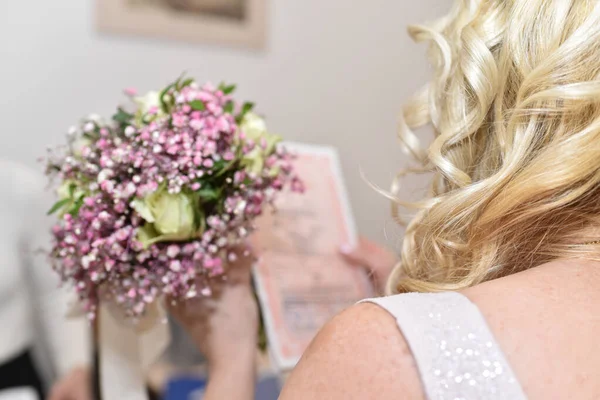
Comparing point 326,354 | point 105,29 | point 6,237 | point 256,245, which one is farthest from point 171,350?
point 326,354

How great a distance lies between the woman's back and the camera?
1.96 feet

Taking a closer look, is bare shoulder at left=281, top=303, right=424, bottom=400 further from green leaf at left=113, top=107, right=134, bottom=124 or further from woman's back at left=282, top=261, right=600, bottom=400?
green leaf at left=113, top=107, right=134, bottom=124

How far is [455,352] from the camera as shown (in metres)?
0.61

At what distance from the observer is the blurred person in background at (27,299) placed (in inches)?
67.3

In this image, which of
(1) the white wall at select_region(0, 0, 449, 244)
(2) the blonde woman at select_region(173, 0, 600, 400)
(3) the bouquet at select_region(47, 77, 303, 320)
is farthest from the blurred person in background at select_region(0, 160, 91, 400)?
(2) the blonde woman at select_region(173, 0, 600, 400)

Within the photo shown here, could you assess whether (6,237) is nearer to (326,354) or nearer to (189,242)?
(189,242)

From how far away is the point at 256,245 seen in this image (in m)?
1.31

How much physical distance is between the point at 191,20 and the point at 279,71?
37 cm

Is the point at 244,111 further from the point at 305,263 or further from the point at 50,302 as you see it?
the point at 50,302

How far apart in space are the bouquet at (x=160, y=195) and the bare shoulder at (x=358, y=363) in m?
0.40

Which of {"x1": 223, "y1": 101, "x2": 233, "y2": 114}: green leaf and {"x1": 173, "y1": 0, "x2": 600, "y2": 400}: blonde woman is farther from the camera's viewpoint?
{"x1": 223, "y1": 101, "x2": 233, "y2": 114}: green leaf

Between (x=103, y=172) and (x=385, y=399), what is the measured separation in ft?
1.85

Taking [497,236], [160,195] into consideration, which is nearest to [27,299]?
[160,195]

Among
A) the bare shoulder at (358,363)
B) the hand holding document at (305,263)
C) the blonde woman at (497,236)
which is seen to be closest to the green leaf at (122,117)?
the hand holding document at (305,263)
